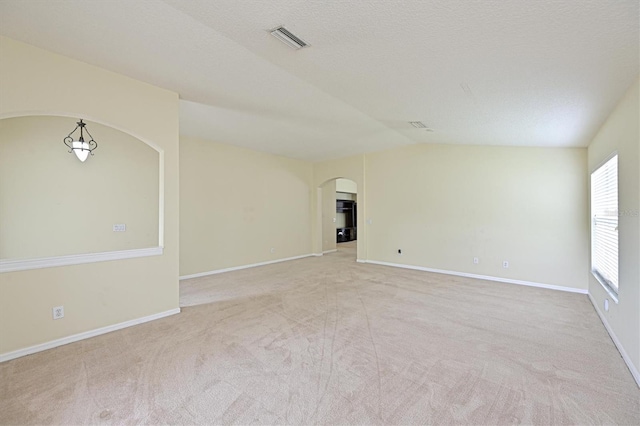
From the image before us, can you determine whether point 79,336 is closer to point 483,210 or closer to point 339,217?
point 483,210

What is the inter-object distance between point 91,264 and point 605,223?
6.13 metres

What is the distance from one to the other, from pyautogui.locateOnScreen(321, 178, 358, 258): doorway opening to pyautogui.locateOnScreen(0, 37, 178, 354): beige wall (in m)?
5.62

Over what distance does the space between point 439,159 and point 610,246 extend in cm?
332

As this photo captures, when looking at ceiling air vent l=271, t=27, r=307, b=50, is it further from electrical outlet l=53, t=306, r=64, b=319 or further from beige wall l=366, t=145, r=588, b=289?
beige wall l=366, t=145, r=588, b=289

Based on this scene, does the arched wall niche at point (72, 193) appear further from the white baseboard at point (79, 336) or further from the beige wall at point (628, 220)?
the beige wall at point (628, 220)

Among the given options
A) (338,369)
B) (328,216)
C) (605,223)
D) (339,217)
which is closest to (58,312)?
(338,369)

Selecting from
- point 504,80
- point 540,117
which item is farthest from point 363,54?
point 540,117

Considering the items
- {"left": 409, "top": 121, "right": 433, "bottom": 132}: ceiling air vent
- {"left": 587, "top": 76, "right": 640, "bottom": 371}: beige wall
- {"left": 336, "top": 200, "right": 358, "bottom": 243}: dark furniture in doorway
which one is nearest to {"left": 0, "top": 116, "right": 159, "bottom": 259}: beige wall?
{"left": 409, "top": 121, "right": 433, "bottom": 132}: ceiling air vent

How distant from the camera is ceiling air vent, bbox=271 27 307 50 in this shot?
2033mm

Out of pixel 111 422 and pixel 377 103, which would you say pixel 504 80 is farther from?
pixel 111 422

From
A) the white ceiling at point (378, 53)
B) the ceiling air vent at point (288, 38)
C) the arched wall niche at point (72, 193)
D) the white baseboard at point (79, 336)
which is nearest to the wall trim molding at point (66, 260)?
the arched wall niche at point (72, 193)

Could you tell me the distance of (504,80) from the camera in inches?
93.1

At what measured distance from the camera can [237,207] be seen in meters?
6.41

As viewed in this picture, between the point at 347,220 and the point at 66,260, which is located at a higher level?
the point at 347,220
